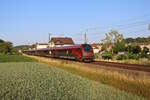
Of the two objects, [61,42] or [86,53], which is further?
[61,42]

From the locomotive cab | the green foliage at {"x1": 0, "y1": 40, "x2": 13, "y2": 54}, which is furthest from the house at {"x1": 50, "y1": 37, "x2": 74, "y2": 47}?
the locomotive cab

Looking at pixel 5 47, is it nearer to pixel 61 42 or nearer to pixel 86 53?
pixel 61 42

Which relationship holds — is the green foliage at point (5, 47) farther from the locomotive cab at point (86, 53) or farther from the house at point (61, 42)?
the locomotive cab at point (86, 53)

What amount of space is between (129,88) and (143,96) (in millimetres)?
1724

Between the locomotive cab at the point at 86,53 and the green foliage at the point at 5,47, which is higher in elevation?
the green foliage at the point at 5,47

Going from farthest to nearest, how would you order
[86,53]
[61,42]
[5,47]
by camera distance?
1. [61,42]
2. [5,47]
3. [86,53]

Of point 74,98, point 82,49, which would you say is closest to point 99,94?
point 74,98

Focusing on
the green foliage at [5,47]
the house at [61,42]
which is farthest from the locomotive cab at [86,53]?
the green foliage at [5,47]

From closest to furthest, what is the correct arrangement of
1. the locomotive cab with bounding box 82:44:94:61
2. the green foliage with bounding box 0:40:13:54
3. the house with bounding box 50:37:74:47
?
the locomotive cab with bounding box 82:44:94:61 < the house with bounding box 50:37:74:47 < the green foliage with bounding box 0:40:13:54

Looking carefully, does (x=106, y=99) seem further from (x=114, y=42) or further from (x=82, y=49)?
(x=114, y=42)

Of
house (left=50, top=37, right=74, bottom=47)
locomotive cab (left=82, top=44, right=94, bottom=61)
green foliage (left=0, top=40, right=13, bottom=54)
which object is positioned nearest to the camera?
locomotive cab (left=82, top=44, right=94, bottom=61)

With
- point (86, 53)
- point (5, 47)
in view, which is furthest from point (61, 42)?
point (86, 53)

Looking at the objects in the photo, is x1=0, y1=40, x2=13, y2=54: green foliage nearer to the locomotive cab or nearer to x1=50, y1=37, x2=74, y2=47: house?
x1=50, y1=37, x2=74, y2=47: house

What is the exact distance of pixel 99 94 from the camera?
9773mm
